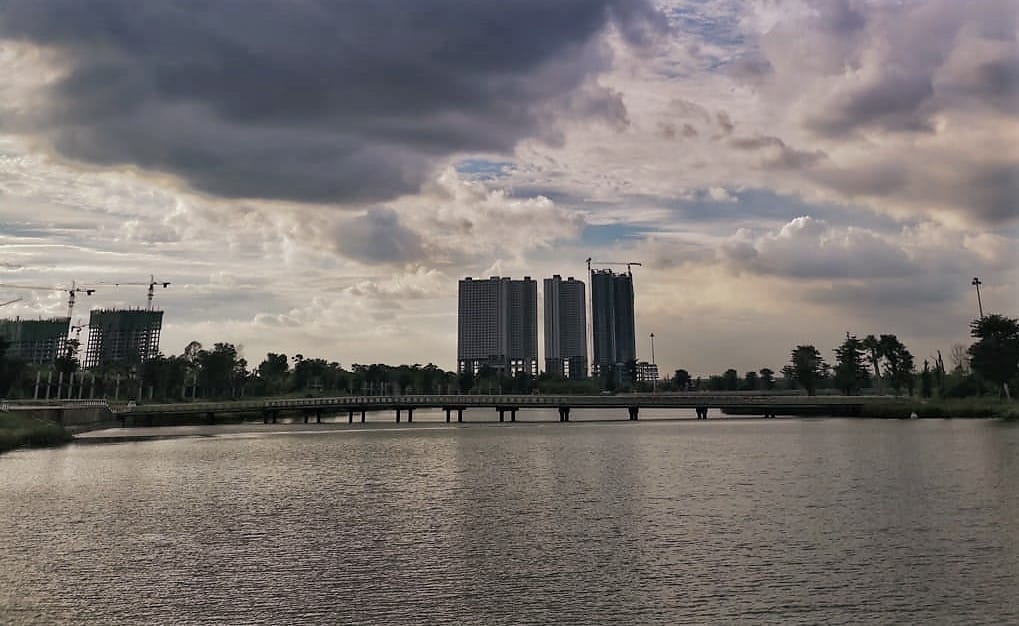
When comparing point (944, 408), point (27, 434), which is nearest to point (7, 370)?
point (27, 434)

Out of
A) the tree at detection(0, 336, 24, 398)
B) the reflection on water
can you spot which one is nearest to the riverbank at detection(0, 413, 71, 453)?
the reflection on water

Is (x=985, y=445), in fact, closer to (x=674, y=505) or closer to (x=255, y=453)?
(x=674, y=505)

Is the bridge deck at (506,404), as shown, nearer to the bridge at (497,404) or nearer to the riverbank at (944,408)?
the bridge at (497,404)

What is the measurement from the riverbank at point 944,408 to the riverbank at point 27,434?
154 m

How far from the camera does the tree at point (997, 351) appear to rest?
144 m

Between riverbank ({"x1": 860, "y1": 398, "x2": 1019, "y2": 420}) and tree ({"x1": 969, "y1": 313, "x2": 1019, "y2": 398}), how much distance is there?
18.1 ft

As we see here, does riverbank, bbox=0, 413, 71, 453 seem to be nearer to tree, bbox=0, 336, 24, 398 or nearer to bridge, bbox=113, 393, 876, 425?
bridge, bbox=113, 393, 876, 425

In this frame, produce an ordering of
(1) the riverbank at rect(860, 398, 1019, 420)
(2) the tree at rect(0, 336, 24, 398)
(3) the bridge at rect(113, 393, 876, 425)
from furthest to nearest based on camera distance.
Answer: (2) the tree at rect(0, 336, 24, 398), (3) the bridge at rect(113, 393, 876, 425), (1) the riverbank at rect(860, 398, 1019, 420)

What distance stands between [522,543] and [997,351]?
14766 centimetres

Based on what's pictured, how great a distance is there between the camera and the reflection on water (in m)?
24.2

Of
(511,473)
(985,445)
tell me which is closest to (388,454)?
(511,473)

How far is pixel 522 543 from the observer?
3391 centimetres

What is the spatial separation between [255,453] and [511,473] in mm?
40196

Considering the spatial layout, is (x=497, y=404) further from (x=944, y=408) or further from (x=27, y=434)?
(x=27, y=434)
